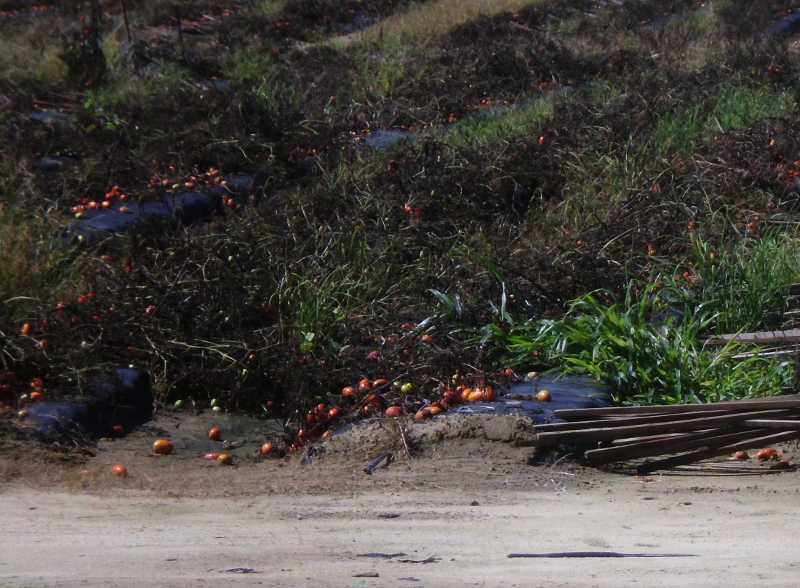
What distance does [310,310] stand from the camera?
241 inches

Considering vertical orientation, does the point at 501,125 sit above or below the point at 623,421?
above

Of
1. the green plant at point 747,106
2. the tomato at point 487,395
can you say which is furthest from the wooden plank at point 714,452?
the green plant at point 747,106

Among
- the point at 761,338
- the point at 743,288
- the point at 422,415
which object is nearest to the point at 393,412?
the point at 422,415

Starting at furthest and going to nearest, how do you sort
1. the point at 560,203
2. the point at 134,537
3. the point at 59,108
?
1. the point at 59,108
2. the point at 560,203
3. the point at 134,537

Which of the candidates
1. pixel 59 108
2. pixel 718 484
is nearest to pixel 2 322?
pixel 718 484

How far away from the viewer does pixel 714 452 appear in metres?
4.52

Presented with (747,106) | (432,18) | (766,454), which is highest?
(432,18)

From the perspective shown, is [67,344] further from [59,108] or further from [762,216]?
[59,108]

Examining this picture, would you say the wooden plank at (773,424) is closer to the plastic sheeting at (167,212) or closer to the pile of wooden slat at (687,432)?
the pile of wooden slat at (687,432)

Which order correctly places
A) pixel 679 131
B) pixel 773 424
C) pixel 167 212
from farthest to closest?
pixel 679 131 < pixel 167 212 < pixel 773 424

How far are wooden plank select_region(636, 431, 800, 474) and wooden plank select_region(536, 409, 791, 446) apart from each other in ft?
0.33

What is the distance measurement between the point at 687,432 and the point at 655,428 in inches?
5.6

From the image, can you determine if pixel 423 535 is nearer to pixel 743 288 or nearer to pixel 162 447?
pixel 162 447

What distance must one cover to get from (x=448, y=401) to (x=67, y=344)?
6.77ft
